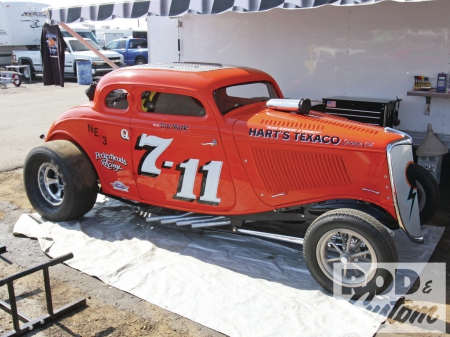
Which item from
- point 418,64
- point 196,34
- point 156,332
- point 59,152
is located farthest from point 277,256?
point 196,34

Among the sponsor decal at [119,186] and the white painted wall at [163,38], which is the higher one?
the white painted wall at [163,38]

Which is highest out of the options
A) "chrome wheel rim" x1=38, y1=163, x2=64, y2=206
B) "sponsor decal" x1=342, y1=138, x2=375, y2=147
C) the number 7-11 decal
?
"sponsor decal" x1=342, y1=138, x2=375, y2=147

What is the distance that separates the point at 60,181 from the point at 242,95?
2257 millimetres

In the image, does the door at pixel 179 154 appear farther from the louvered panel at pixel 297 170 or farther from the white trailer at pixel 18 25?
the white trailer at pixel 18 25

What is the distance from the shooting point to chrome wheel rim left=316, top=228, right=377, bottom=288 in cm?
366

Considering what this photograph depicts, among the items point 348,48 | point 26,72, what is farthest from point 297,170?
point 26,72

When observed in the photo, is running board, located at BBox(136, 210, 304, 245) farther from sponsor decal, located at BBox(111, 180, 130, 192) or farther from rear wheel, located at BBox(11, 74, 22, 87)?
rear wheel, located at BBox(11, 74, 22, 87)

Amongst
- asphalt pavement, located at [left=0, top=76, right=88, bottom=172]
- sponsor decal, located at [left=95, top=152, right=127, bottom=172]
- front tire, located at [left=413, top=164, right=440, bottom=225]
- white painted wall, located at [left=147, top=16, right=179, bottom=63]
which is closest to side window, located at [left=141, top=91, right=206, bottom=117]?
sponsor decal, located at [left=95, top=152, right=127, bottom=172]

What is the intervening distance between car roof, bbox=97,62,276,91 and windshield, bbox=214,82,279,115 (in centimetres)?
7

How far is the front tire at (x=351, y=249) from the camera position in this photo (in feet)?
11.6

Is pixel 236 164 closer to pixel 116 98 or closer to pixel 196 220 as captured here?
pixel 196 220

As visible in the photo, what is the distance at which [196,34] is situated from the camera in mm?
8297

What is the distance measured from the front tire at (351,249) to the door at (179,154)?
3.06ft

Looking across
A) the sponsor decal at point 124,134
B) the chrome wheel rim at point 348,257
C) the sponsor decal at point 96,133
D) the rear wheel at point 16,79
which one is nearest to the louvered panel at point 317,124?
the chrome wheel rim at point 348,257
